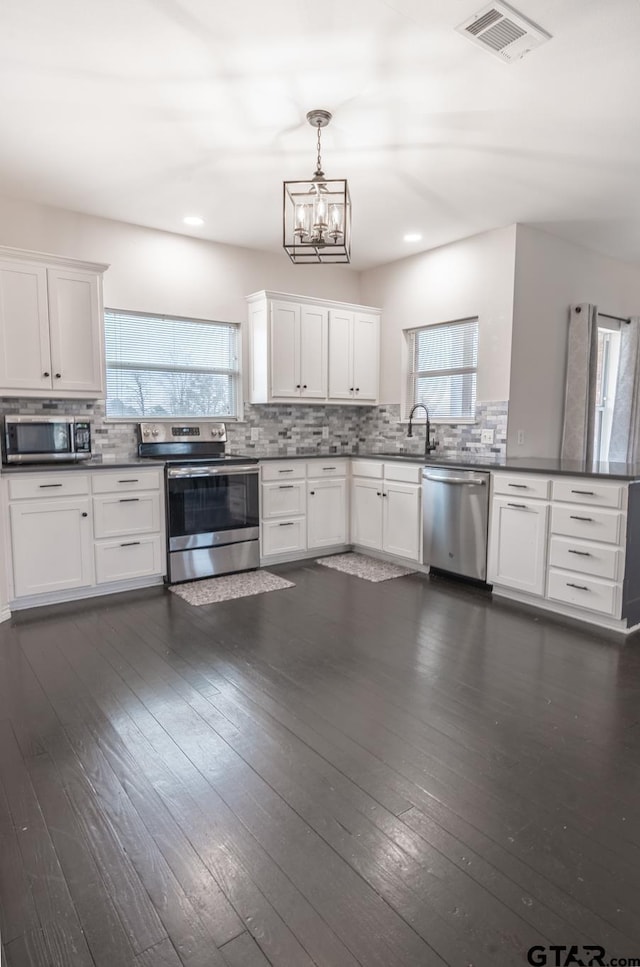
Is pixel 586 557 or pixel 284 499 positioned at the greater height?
pixel 284 499

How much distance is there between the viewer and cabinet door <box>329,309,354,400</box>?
5.19 meters

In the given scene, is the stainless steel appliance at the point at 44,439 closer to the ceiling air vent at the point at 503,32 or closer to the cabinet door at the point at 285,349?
the cabinet door at the point at 285,349

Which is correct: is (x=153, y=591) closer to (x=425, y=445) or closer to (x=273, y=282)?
(x=425, y=445)

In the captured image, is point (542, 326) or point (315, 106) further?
point (542, 326)

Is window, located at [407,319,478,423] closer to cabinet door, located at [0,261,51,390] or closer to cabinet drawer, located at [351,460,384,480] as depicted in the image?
cabinet drawer, located at [351,460,384,480]

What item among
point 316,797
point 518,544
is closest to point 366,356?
point 518,544

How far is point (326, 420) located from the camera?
5645 millimetres

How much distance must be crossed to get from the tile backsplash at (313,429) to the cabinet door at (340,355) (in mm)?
368

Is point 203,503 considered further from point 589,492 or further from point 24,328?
point 589,492

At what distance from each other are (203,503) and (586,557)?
272 centimetres

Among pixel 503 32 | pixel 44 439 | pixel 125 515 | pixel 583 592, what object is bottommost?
pixel 583 592

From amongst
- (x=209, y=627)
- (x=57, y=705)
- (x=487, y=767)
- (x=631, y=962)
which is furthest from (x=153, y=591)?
(x=631, y=962)

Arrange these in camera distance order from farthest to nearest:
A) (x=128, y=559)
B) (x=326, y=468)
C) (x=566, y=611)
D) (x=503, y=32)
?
(x=326, y=468) < (x=128, y=559) < (x=566, y=611) < (x=503, y=32)

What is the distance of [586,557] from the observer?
3377mm
